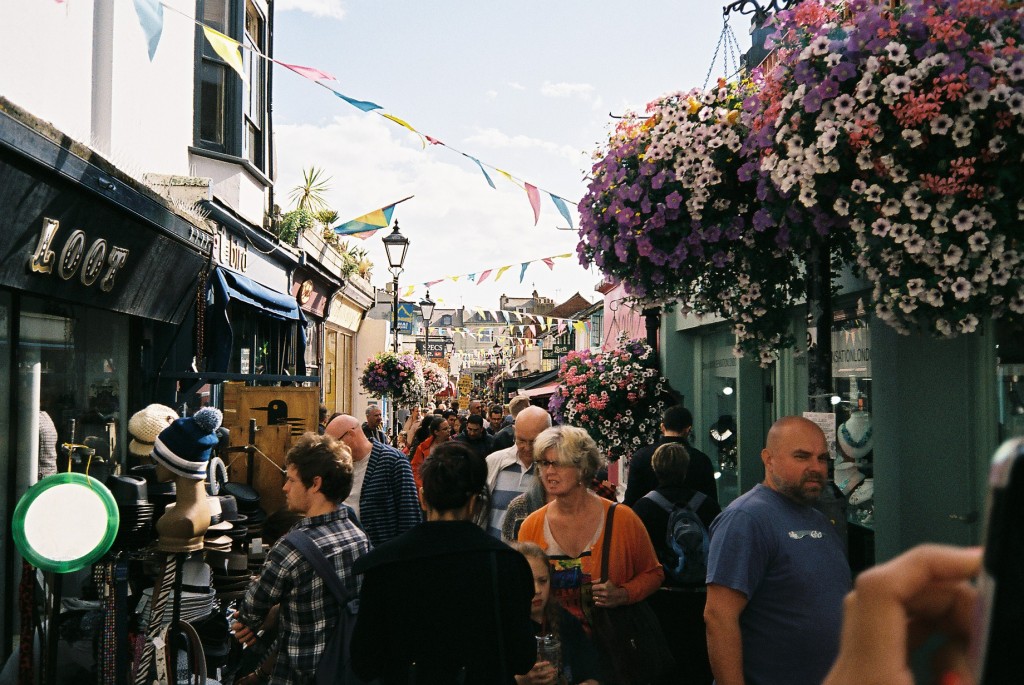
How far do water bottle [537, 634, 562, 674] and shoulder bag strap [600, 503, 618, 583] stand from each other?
452 millimetres

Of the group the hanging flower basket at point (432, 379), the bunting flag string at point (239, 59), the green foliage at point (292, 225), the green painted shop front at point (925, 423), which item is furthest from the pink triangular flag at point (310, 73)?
the hanging flower basket at point (432, 379)

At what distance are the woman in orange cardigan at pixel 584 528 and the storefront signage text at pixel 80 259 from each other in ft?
11.0

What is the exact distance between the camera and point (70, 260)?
622 centimetres

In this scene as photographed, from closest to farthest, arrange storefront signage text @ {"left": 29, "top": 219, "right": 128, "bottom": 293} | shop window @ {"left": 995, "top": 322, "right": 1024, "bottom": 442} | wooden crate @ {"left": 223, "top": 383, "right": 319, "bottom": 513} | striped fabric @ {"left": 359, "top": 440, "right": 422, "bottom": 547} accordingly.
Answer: shop window @ {"left": 995, "top": 322, "right": 1024, "bottom": 442} < storefront signage text @ {"left": 29, "top": 219, "right": 128, "bottom": 293} < striped fabric @ {"left": 359, "top": 440, "right": 422, "bottom": 547} < wooden crate @ {"left": 223, "top": 383, "right": 319, "bottom": 513}

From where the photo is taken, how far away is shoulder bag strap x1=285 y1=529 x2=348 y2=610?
3.80m

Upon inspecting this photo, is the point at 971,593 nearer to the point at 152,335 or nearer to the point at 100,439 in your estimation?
the point at 100,439

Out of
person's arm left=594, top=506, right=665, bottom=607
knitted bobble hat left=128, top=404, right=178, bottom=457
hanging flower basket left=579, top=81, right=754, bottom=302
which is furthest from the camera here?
knitted bobble hat left=128, top=404, right=178, bottom=457

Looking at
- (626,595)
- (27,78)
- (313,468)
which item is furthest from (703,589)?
(27,78)

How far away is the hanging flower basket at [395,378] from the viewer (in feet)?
68.4

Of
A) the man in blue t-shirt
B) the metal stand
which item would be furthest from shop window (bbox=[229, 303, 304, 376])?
the man in blue t-shirt

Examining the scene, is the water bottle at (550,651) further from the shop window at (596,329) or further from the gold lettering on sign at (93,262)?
the shop window at (596,329)

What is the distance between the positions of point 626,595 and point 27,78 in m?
5.05

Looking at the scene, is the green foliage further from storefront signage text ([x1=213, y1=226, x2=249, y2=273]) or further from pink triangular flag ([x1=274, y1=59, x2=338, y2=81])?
pink triangular flag ([x1=274, y1=59, x2=338, y2=81])

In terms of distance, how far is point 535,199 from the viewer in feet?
31.6
